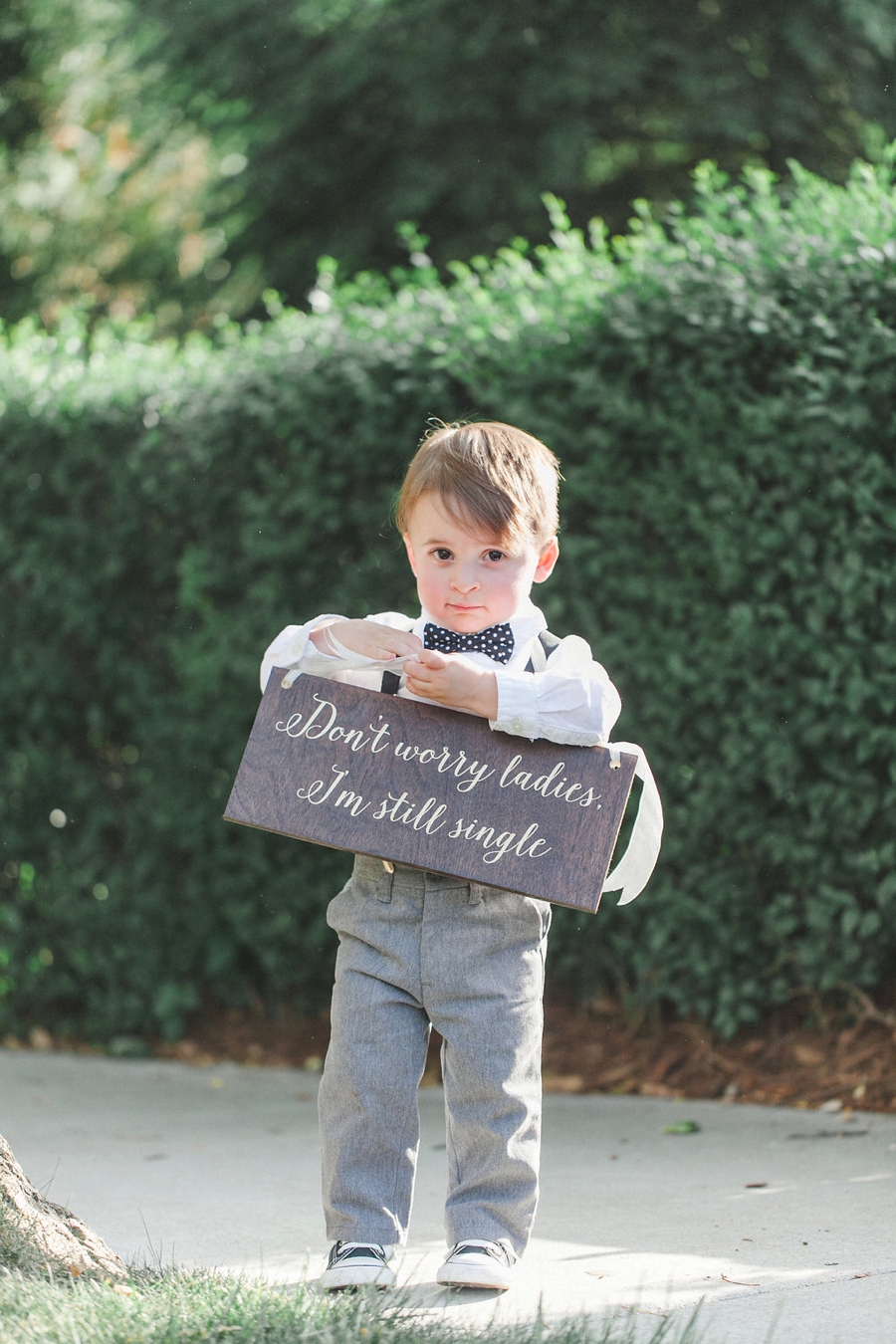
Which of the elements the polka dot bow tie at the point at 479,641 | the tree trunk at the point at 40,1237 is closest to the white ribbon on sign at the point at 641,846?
the polka dot bow tie at the point at 479,641

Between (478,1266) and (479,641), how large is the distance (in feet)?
3.59

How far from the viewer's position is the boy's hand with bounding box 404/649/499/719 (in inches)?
96.8

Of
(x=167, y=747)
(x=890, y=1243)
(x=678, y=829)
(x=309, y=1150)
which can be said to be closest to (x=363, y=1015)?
(x=890, y=1243)

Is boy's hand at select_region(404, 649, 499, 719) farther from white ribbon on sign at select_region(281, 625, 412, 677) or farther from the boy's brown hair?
the boy's brown hair

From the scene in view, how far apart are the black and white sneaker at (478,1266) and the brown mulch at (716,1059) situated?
67.5 inches

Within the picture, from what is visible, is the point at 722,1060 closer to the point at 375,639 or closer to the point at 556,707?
the point at 556,707

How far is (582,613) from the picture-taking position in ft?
13.8

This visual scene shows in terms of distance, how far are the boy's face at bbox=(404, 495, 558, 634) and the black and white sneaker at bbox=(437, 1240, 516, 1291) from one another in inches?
43.0

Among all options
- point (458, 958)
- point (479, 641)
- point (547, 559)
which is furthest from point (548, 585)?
point (458, 958)

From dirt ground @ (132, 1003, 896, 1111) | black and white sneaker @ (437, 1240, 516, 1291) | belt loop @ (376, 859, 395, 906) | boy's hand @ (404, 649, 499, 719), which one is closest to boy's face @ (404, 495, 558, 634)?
boy's hand @ (404, 649, 499, 719)

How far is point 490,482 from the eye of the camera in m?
2.52

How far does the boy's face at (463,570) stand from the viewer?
254 cm

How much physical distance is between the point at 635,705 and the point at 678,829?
1.26 ft

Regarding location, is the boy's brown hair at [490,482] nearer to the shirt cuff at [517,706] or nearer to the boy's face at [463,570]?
the boy's face at [463,570]
